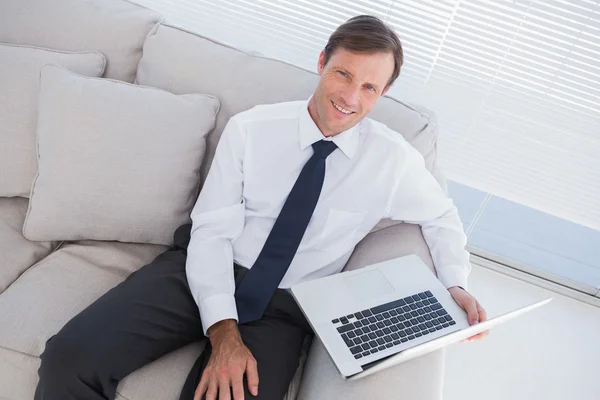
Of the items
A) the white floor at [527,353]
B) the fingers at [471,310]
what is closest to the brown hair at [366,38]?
the fingers at [471,310]

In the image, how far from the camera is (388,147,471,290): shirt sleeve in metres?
1.35

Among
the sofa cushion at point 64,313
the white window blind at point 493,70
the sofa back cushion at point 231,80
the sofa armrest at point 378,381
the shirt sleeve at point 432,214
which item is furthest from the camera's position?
the white window blind at point 493,70

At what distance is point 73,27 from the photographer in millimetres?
1553

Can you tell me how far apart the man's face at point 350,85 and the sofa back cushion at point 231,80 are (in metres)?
0.25

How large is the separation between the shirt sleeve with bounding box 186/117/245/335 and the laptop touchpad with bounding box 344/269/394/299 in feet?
1.00

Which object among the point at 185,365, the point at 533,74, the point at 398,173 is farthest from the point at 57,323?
the point at 533,74

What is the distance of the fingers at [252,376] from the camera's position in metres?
1.07

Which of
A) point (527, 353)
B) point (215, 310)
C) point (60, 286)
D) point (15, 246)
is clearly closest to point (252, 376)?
point (215, 310)

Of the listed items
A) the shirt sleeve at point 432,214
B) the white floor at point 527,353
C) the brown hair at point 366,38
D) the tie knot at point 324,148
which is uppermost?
the brown hair at point 366,38

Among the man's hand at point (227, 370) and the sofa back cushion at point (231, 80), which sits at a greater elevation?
the sofa back cushion at point (231, 80)

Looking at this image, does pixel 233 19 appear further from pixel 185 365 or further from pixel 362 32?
pixel 185 365

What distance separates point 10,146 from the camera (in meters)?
1.42

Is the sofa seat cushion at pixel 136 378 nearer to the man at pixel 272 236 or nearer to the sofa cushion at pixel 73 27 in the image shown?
the man at pixel 272 236

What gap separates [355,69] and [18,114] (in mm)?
977
